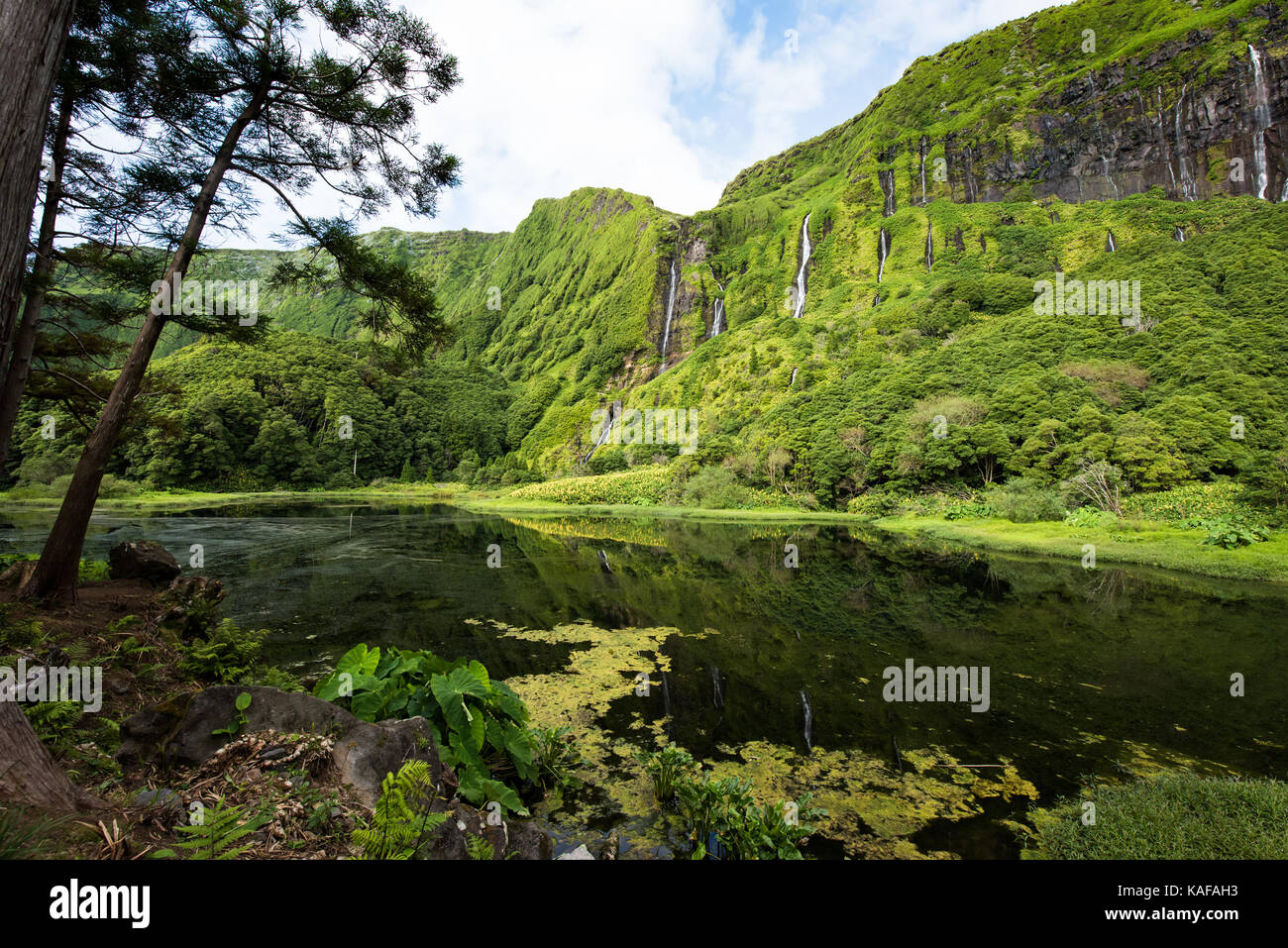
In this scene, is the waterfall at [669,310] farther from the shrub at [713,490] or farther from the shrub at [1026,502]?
the shrub at [1026,502]

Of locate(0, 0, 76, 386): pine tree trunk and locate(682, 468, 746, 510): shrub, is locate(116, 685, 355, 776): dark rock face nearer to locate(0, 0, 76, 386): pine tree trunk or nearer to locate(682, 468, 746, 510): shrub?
locate(0, 0, 76, 386): pine tree trunk

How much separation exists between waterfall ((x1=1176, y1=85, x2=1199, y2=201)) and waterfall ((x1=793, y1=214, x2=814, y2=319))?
54.6m

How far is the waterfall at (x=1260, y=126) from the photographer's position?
65.5 meters

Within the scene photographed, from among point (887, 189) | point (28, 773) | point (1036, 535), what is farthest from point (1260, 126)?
point (28, 773)

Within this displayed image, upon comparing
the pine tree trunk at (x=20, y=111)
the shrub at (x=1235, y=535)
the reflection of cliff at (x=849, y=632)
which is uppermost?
the pine tree trunk at (x=20, y=111)

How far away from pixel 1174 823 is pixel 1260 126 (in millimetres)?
111066

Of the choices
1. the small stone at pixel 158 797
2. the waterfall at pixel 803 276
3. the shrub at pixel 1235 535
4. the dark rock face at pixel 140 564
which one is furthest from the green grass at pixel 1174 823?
the waterfall at pixel 803 276

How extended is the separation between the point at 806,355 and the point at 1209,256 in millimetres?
40944

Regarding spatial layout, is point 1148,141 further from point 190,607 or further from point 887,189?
point 190,607

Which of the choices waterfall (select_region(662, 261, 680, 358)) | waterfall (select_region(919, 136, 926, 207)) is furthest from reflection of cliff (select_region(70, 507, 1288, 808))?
waterfall (select_region(919, 136, 926, 207))

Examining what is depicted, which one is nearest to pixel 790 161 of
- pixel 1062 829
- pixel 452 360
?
pixel 452 360

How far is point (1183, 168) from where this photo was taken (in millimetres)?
75062

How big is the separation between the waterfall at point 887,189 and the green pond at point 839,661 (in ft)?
345

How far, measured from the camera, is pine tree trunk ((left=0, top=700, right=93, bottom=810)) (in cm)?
255
